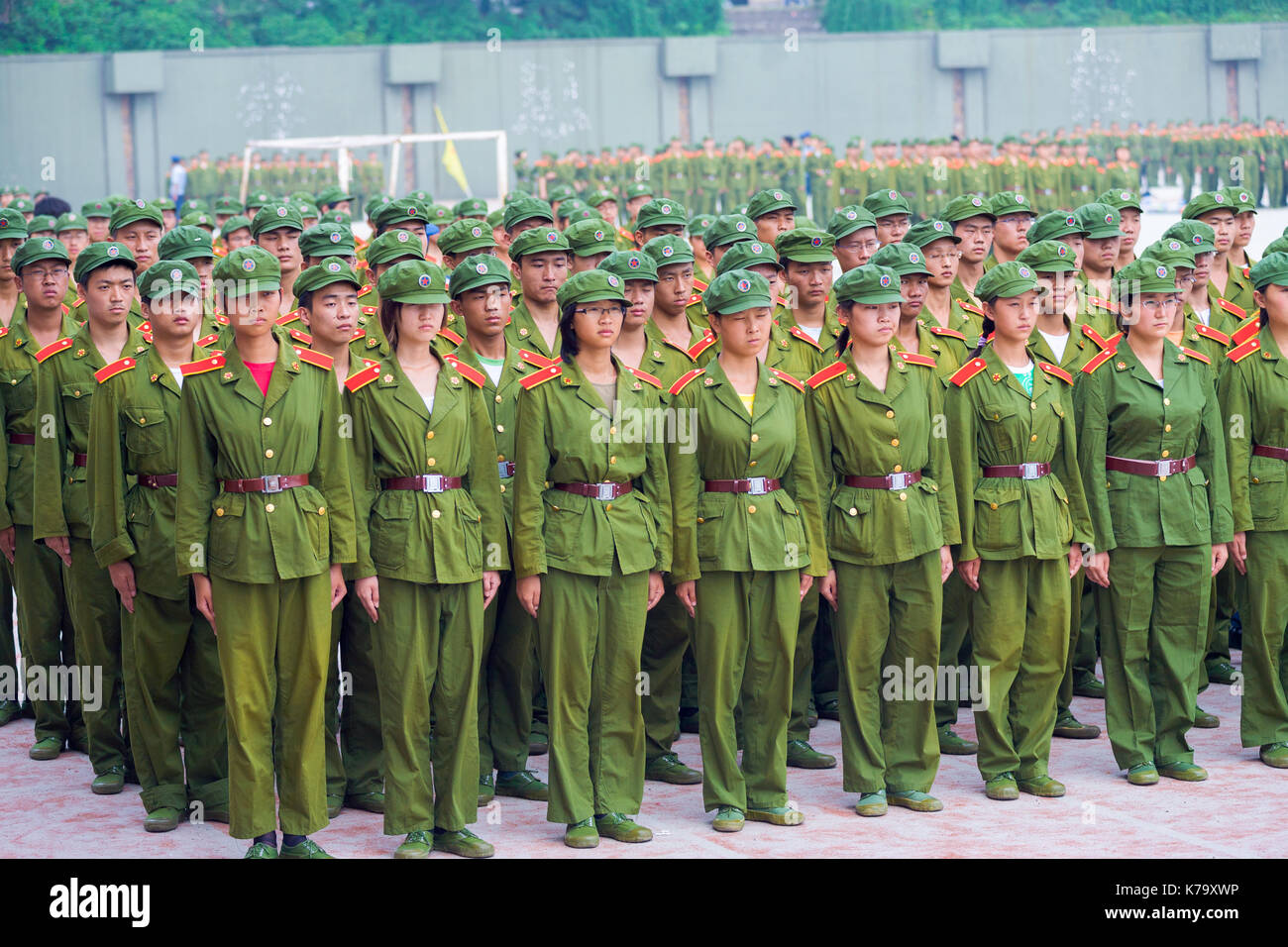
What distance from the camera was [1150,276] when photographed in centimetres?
689

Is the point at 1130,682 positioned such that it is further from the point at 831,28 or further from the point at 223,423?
the point at 831,28

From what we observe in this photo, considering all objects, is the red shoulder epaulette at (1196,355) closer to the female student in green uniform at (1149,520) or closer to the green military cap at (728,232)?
the female student in green uniform at (1149,520)

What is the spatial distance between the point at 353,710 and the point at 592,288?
1.86m

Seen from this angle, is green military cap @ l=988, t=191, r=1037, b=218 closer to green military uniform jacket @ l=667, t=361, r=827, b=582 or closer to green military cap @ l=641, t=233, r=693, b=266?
green military cap @ l=641, t=233, r=693, b=266

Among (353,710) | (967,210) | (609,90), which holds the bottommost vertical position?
(353,710)

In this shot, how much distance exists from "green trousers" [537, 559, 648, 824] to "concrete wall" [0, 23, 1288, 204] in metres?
34.5

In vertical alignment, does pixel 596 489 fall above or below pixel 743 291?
below

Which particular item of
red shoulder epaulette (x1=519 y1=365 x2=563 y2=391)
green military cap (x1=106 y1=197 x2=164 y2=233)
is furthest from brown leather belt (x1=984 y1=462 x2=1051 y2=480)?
green military cap (x1=106 y1=197 x2=164 y2=233)

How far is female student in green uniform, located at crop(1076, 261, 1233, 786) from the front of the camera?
684 centimetres

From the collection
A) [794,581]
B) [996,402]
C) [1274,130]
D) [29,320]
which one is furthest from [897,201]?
[1274,130]

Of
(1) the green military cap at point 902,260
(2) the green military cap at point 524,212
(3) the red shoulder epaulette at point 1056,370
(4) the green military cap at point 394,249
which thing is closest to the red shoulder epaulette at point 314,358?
(4) the green military cap at point 394,249

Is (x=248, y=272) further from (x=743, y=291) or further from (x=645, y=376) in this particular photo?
(x=743, y=291)

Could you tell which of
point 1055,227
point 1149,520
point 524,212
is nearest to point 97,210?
point 524,212

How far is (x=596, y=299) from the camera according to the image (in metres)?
6.16
